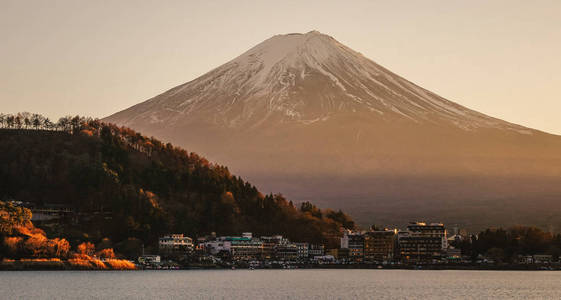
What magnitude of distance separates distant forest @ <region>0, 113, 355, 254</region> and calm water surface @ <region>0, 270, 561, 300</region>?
20.3m

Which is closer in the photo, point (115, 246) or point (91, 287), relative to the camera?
point (91, 287)

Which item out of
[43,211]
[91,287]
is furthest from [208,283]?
[43,211]

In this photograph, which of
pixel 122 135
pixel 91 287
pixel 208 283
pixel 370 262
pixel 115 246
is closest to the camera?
pixel 91 287

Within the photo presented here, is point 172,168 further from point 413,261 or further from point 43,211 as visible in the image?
point 413,261

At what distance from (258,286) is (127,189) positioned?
52871mm

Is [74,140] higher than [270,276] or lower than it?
higher

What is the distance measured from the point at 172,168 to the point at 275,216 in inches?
688

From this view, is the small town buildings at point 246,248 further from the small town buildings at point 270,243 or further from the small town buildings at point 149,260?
the small town buildings at point 149,260

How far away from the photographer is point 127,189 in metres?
141

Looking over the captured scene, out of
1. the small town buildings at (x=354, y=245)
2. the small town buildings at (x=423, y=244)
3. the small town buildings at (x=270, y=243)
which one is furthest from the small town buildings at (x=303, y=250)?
the small town buildings at (x=423, y=244)

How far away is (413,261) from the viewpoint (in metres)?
150

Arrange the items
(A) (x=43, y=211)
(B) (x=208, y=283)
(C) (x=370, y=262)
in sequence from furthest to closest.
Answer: (C) (x=370, y=262)
(A) (x=43, y=211)
(B) (x=208, y=283)

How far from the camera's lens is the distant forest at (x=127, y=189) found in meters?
135

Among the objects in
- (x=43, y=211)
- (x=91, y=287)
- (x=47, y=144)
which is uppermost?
(x=47, y=144)
